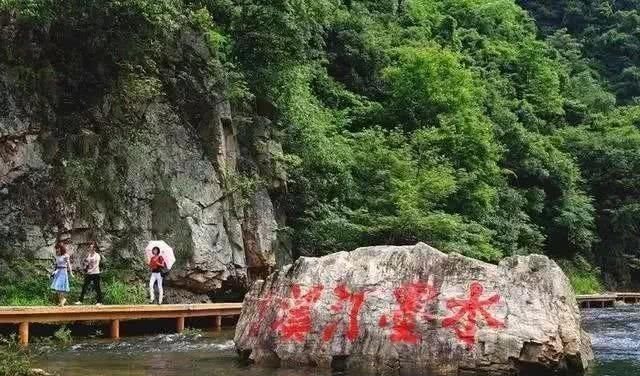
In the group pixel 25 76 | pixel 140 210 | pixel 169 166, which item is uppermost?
pixel 25 76

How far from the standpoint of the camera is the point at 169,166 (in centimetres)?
1906

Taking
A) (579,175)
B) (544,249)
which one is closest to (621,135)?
(579,175)

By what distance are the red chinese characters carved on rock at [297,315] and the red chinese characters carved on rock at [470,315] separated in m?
1.96

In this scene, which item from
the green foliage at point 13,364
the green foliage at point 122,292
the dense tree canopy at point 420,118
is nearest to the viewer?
the green foliage at point 13,364

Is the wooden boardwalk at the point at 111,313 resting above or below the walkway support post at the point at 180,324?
above

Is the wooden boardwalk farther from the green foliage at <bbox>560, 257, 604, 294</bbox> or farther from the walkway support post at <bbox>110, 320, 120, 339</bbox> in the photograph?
the green foliage at <bbox>560, 257, 604, 294</bbox>

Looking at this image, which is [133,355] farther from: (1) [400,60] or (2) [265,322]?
(1) [400,60]

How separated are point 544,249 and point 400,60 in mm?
11797

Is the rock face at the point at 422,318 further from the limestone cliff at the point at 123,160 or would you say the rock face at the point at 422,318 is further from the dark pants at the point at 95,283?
the limestone cliff at the point at 123,160

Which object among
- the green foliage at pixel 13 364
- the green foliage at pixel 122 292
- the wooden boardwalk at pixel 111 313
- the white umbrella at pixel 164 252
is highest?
the white umbrella at pixel 164 252

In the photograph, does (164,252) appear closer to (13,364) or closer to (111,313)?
(111,313)

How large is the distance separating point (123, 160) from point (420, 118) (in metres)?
14.8

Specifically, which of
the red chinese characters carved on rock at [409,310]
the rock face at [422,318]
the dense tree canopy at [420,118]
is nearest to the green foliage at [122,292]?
the dense tree canopy at [420,118]

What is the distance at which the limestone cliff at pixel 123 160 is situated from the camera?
16969mm
